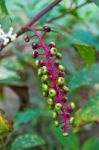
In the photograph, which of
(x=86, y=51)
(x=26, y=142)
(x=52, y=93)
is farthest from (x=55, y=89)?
(x=26, y=142)

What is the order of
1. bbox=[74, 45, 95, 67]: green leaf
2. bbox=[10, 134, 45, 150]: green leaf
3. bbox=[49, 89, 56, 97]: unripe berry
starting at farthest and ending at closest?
bbox=[10, 134, 45, 150]: green leaf → bbox=[74, 45, 95, 67]: green leaf → bbox=[49, 89, 56, 97]: unripe berry

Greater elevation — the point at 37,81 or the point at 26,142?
the point at 37,81

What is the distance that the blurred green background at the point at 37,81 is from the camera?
4.58ft

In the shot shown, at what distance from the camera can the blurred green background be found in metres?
1.39

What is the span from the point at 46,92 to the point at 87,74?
0.70 meters

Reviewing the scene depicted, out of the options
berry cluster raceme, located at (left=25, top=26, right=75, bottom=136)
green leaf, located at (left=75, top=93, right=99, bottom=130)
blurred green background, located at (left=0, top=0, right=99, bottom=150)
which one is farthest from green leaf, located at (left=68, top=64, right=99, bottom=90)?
berry cluster raceme, located at (left=25, top=26, right=75, bottom=136)

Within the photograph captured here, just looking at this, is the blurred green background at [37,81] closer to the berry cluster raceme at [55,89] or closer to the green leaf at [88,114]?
the green leaf at [88,114]

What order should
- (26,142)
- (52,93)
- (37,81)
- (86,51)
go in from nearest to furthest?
(52,93) → (86,51) → (26,142) → (37,81)

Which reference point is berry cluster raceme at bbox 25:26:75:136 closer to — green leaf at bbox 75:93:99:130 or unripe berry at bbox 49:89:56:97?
unripe berry at bbox 49:89:56:97

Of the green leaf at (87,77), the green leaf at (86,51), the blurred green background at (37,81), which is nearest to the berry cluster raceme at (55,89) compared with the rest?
the blurred green background at (37,81)

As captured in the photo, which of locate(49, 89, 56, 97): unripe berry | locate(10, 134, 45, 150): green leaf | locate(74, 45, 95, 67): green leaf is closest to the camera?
locate(49, 89, 56, 97): unripe berry

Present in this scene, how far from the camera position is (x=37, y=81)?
7.76ft

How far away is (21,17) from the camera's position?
6.92ft

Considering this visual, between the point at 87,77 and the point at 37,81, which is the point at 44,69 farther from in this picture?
the point at 37,81
